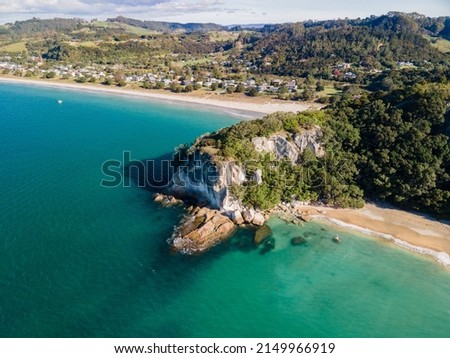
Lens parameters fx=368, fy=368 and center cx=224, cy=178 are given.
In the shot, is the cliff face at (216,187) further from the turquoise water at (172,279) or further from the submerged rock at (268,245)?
the submerged rock at (268,245)

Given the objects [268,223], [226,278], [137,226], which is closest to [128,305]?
[226,278]

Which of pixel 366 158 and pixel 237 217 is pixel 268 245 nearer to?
pixel 237 217

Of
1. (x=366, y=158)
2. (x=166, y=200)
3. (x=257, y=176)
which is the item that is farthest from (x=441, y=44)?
(x=166, y=200)

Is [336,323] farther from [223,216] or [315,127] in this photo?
[315,127]

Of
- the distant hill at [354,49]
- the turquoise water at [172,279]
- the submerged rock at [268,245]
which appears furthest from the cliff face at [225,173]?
the distant hill at [354,49]

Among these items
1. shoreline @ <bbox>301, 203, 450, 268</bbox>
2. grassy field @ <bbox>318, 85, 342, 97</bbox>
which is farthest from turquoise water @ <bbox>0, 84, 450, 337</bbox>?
grassy field @ <bbox>318, 85, 342, 97</bbox>

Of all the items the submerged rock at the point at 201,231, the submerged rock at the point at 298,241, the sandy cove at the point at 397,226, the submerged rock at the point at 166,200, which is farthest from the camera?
the submerged rock at the point at 166,200

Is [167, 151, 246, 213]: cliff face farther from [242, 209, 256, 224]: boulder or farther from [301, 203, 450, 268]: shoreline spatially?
[301, 203, 450, 268]: shoreline
